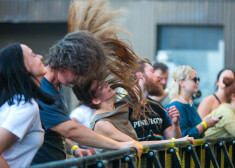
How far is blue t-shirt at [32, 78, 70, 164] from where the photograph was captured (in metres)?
3.49

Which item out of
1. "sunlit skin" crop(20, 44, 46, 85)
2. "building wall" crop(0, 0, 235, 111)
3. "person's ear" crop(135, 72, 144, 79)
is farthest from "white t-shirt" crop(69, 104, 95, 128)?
"building wall" crop(0, 0, 235, 111)

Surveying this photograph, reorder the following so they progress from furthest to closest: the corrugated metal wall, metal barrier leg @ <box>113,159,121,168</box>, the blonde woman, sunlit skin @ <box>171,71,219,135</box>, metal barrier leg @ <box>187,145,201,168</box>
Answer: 1. the corrugated metal wall
2. sunlit skin @ <box>171,71,219,135</box>
3. the blonde woman
4. metal barrier leg @ <box>187,145,201,168</box>
5. metal barrier leg @ <box>113,159,121,168</box>

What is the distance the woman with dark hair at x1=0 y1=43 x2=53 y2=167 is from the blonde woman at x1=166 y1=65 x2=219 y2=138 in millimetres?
2894

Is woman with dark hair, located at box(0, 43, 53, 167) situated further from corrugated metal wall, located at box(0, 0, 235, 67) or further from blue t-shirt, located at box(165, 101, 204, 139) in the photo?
corrugated metal wall, located at box(0, 0, 235, 67)

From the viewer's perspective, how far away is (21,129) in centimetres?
284

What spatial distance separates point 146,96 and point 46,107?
1926 mm

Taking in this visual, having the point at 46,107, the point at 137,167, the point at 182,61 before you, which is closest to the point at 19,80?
the point at 46,107

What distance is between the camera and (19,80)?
2.98m

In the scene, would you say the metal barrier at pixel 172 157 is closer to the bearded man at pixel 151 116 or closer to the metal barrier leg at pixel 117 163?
the metal barrier leg at pixel 117 163

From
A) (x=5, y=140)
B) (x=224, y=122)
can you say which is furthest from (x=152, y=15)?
(x=5, y=140)

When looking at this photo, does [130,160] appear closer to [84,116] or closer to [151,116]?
[151,116]

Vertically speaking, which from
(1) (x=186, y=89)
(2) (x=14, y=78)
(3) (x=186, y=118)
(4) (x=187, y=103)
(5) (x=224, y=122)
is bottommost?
(5) (x=224, y=122)

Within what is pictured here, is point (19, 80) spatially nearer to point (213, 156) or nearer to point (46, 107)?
point (46, 107)

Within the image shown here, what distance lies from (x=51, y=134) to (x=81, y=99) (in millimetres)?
993
